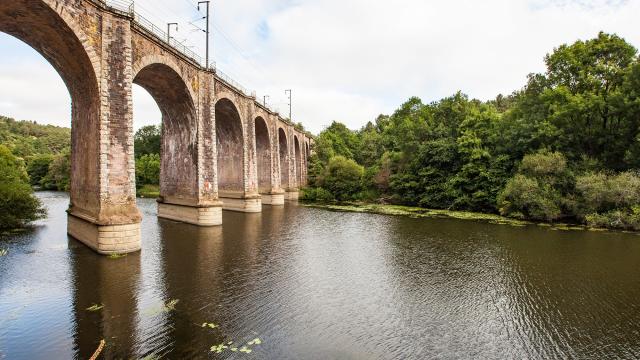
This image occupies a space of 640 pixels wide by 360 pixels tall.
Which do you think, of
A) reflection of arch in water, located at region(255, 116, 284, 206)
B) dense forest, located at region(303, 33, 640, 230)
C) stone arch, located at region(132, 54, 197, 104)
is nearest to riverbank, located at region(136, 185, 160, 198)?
reflection of arch in water, located at region(255, 116, 284, 206)

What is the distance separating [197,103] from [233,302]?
678 inches

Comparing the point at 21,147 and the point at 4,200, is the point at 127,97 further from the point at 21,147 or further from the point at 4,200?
the point at 21,147

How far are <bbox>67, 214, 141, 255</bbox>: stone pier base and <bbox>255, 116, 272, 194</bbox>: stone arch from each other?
25101 mm

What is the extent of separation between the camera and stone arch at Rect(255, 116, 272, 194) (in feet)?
136

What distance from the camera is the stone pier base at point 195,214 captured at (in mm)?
23922

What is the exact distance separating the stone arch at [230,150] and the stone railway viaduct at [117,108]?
3404 mm

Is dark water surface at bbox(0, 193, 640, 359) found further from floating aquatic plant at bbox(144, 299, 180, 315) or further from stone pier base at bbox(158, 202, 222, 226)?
stone pier base at bbox(158, 202, 222, 226)

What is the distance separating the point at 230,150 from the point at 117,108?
17.6 meters

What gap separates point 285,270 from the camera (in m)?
14.1

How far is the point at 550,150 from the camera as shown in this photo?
101ft

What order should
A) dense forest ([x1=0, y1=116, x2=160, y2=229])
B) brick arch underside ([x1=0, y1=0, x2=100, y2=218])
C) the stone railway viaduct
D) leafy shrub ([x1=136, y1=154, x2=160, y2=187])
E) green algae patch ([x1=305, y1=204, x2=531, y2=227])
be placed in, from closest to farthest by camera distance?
brick arch underside ([x1=0, y1=0, x2=100, y2=218])
the stone railway viaduct
dense forest ([x1=0, y1=116, x2=160, y2=229])
green algae patch ([x1=305, y1=204, x2=531, y2=227])
leafy shrub ([x1=136, y1=154, x2=160, y2=187])

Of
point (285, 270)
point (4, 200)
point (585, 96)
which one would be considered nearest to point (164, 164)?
point (4, 200)

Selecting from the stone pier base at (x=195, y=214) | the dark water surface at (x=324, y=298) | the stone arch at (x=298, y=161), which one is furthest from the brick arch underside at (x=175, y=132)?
the stone arch at (x=298, y=161)

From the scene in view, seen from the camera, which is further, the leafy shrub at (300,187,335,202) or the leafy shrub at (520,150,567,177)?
the leafy shrub at (300,187,335,202)
